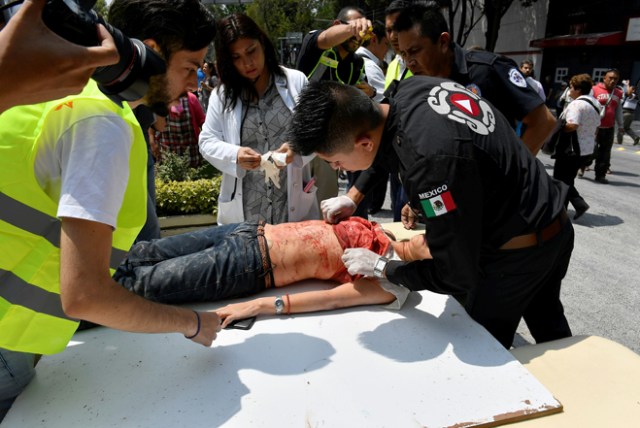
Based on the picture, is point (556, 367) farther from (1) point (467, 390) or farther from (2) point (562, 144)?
(2) point (562, 144)

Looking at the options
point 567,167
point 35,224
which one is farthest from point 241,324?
point 567,167

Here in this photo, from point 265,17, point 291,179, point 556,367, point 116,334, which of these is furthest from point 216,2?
point 265,17

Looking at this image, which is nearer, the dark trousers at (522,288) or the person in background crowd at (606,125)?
the dark trousers at (522,288)

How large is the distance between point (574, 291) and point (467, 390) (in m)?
2.53

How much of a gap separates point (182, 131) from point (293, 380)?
12.5 feet

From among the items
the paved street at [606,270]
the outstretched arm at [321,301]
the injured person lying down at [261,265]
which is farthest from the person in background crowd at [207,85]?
the outstretched arm at [321,301]

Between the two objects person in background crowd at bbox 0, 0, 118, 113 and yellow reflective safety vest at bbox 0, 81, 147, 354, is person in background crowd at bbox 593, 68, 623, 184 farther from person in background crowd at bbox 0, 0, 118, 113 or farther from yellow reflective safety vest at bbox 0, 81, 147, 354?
person in background crowd at bbox 0, 0, 118, 113

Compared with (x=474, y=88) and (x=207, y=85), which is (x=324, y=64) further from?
(x=207, y=85)

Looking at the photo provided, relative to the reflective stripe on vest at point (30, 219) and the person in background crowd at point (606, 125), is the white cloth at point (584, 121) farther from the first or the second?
the reflective stripe on vest at point (30, 219)

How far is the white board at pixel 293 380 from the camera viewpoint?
1.34m

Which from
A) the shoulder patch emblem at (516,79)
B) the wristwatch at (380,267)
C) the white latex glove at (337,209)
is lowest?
the wristwatch at (380,267)

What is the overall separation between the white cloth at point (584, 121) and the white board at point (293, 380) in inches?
168

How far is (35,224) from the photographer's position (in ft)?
3.76

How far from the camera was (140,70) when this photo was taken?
1.08 meters
